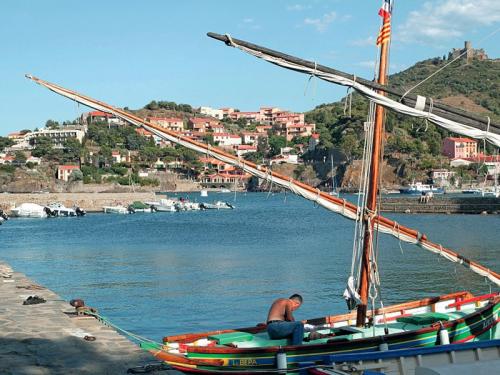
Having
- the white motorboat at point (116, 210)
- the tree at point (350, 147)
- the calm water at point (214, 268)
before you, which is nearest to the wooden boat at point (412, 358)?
the calm water at point (214, 268)

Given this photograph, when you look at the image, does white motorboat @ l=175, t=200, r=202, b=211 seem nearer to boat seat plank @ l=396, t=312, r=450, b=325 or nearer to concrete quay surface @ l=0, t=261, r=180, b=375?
concrete quay surface @ l=0, t=261, r=180, b=375

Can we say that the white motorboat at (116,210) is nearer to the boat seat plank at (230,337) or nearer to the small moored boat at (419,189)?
the small moored boat at (419,189)

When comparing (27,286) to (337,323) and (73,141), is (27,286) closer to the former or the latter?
(337,323)

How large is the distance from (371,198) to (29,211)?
287 ft

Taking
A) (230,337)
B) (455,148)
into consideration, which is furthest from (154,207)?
(455,148)

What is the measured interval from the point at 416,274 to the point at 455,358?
24392mm

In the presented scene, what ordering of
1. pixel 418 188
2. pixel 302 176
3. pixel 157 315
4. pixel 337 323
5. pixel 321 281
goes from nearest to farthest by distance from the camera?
1. pixel 337 323
2. pixel 157 315
3. pixel 321 281
4. pixel 418 188
5. pixel 302 176

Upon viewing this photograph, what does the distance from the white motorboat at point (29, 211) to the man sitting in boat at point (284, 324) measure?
87325 millimetres

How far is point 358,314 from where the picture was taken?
1439cm

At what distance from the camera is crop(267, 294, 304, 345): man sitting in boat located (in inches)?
497

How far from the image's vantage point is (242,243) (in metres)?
56.1

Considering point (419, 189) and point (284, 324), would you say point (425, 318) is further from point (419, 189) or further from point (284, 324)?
point (419, 189)

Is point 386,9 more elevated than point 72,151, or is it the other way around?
point 72,151

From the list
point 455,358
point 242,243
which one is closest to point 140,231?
point 242,243
